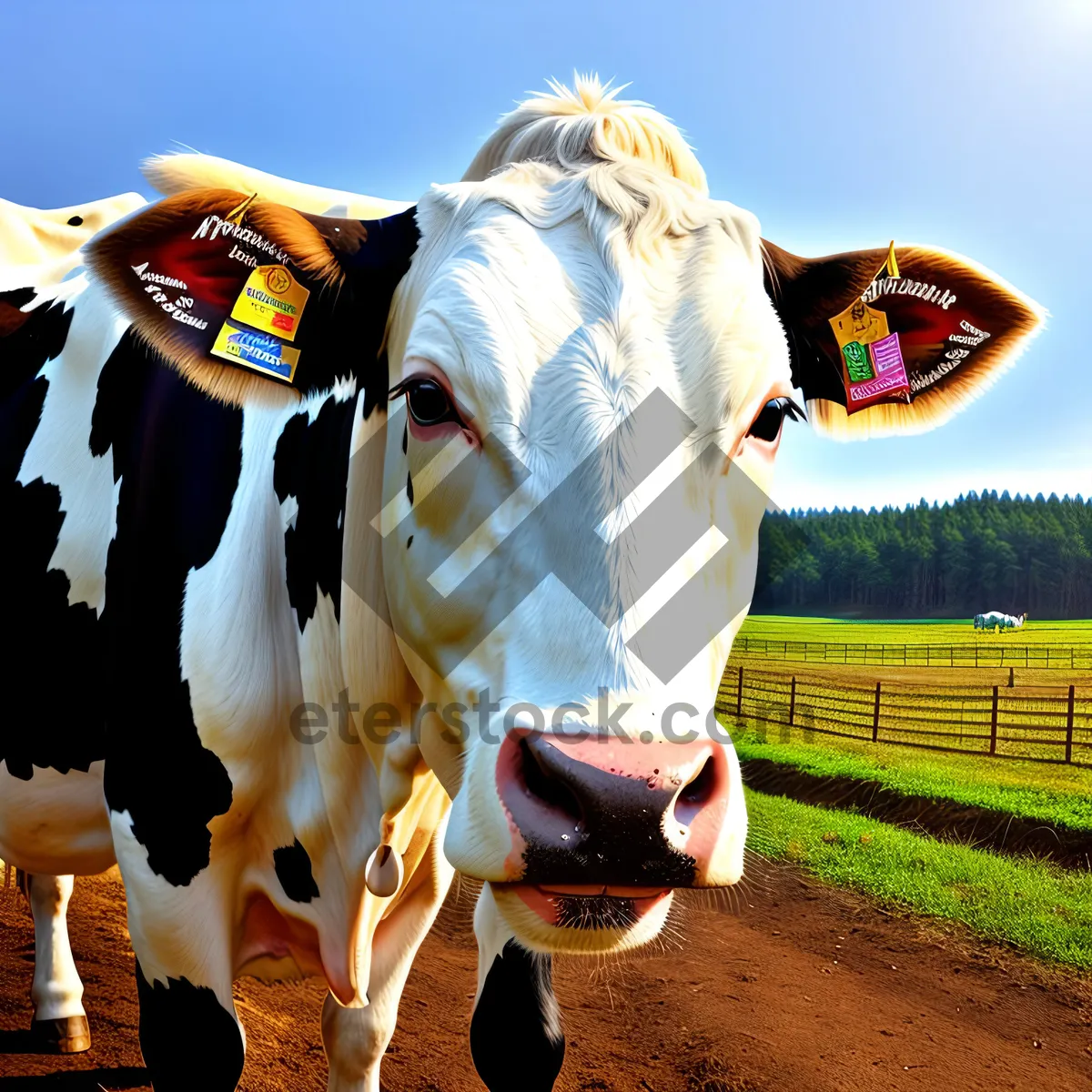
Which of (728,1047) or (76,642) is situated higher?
(76,642)

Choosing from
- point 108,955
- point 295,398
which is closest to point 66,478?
point 295,398

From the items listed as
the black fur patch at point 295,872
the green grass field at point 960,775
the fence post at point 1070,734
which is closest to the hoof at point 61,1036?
the black fur patch at point 295,872

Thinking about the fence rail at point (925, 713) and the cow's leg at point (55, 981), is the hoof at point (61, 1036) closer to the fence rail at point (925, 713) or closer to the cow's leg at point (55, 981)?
the cow's leg at point (55, 981)

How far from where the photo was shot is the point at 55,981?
4.31 metres

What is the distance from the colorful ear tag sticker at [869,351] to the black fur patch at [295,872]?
208 cm

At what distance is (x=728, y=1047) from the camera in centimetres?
460

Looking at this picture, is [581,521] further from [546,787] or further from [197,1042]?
[197,1042]

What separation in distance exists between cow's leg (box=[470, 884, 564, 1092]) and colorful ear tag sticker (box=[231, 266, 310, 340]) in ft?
5.92

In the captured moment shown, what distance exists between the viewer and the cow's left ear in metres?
2.55

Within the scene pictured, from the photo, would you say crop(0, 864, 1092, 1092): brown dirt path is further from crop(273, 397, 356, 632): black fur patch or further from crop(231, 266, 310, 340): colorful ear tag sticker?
crop(231, 266, 310, 340): colorful ear tag sticker

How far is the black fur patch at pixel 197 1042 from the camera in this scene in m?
2.60

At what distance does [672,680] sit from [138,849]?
187 cm

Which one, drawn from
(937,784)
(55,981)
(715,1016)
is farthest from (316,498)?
(937,784)

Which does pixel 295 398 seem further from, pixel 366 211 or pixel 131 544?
pixel 366 211
